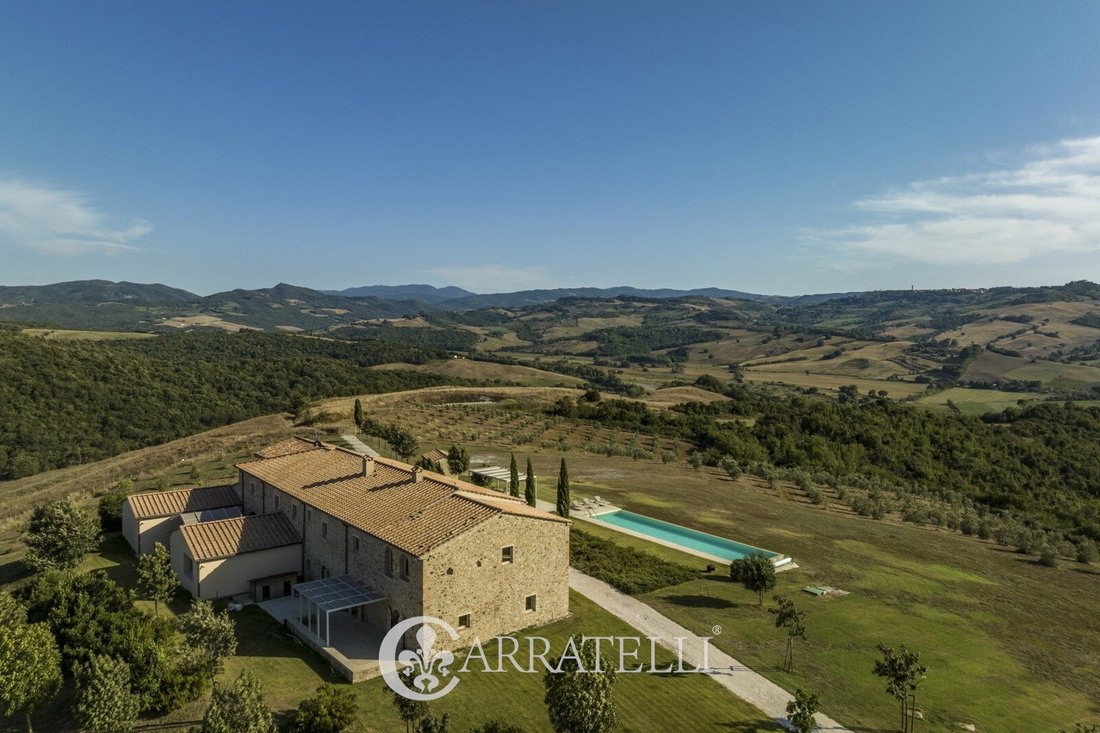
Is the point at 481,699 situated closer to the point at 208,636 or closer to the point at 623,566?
the point at 208,636

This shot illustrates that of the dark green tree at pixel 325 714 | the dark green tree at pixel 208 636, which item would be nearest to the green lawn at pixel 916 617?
the dark green tree at pixel 325 714

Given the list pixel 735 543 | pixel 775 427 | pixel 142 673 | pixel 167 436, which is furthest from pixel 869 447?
pixel 167 436

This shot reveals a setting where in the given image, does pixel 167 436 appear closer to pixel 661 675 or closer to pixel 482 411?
pixel 482 411

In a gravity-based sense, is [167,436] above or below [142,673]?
below

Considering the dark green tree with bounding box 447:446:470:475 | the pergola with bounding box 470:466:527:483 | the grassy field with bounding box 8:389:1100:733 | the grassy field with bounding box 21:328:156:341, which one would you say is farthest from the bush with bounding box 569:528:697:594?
the grassy field with bounding box 21:328:156:341

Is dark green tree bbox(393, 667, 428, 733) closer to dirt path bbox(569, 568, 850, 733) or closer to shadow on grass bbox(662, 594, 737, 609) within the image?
dirt path bbox(569, 568, 850, 733)

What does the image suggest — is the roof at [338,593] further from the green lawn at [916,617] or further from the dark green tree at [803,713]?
the dark green tree at [803,713]

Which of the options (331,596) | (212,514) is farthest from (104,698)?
(212,514)
